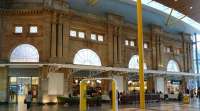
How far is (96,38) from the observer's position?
1545 inches

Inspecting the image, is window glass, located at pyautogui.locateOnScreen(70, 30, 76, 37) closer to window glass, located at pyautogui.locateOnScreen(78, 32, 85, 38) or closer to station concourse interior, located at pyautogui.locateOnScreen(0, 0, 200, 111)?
station concourse interior, located at pyautogui.locateOnScreen(0, 0, 200, 111)

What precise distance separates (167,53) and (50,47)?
22.0 meters

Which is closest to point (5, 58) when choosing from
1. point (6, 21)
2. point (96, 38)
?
point (6, 21)

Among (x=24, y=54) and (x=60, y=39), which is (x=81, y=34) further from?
(x=24, y=54)

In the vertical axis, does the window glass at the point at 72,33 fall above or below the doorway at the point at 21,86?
above

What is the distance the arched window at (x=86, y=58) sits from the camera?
37031 millimetres

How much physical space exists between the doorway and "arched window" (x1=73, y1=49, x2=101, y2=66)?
523 centimetres

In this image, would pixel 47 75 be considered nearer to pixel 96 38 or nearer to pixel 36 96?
pixel 36 96

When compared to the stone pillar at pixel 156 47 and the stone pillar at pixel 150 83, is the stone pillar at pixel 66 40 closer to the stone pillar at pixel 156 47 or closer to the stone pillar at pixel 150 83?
the stone pillar at pixel 150 83

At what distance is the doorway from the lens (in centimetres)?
3356

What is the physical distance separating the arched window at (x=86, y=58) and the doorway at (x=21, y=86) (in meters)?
5.23

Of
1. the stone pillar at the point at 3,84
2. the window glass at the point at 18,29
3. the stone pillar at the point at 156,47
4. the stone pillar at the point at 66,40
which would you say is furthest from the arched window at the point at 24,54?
the stone pillar at the point at 156,47

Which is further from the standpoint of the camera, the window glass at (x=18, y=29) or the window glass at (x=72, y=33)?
the window glass at (x=72, y=33)

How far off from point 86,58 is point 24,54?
7538 millimetres
